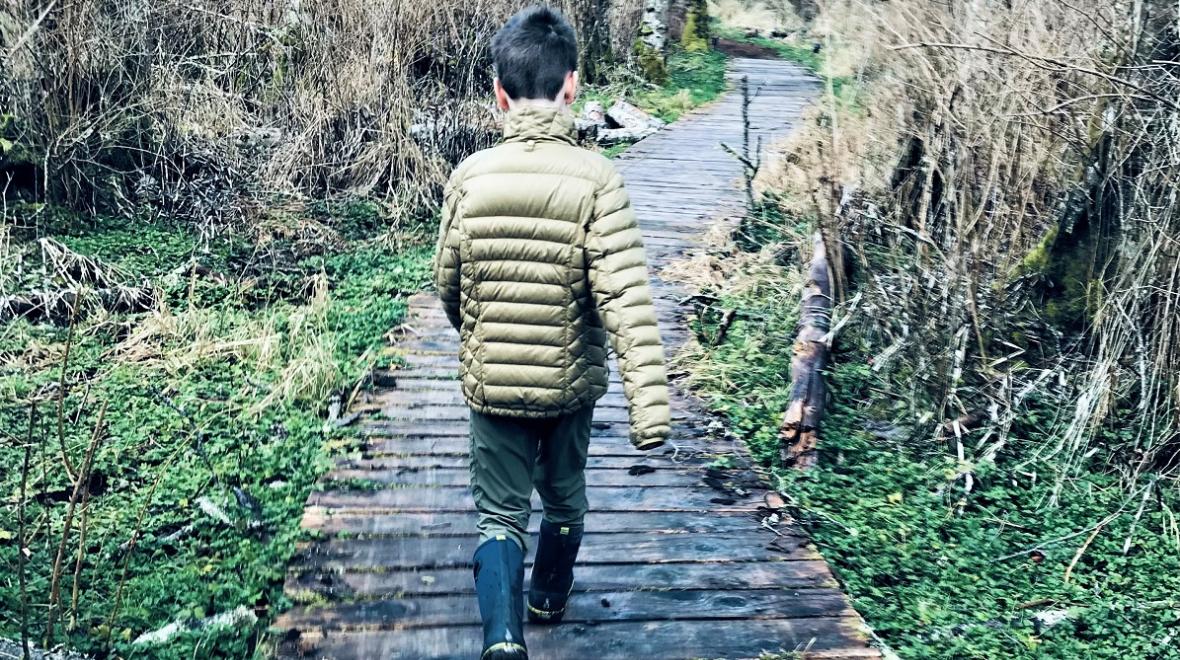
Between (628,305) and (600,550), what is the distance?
148 centimetres

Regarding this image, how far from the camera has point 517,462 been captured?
3.04 metres

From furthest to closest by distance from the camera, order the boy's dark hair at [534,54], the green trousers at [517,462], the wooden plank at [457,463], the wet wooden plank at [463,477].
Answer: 1. the wooden plank at [457,463]
2. the wet wooden plank at [463,477]
3. the green trousers at [517,462]
4. the boy's dark hair at [534,54]

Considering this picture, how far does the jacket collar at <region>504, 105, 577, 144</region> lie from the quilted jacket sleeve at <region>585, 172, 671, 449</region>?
0.65 ft

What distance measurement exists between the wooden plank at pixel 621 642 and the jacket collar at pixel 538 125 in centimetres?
164

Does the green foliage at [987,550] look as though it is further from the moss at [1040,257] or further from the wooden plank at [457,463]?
the moss at [1040,257]

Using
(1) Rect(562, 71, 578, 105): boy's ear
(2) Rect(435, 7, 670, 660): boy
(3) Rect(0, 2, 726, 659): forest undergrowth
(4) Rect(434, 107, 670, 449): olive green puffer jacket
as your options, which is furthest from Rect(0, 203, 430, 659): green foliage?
(1) Rect(562, 71, 578, 105): boy's ear

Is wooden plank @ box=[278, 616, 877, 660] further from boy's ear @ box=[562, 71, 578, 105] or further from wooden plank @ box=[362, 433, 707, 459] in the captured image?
boy's ear @ box=[562, 71, 578, 105]

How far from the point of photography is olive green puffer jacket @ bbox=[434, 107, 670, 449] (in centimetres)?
280

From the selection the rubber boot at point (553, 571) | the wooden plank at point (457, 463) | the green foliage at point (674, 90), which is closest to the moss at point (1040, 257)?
the wooden plank at point (457, 463)

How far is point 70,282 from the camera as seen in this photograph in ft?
22.3

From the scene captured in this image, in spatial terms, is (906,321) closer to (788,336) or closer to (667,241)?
(788,336)

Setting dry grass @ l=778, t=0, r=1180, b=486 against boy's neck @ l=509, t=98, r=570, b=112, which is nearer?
boy's neck @ l=509, t=98, r=570, b=112

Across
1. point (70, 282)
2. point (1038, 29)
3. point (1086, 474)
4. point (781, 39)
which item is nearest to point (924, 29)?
point (1038, 29)

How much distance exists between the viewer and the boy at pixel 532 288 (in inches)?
110
